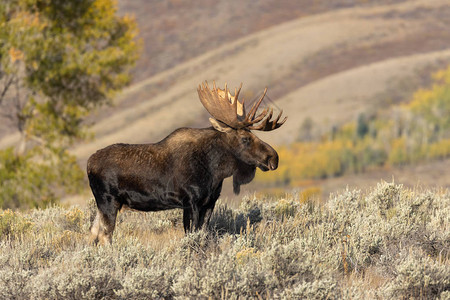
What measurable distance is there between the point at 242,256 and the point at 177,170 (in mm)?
1248

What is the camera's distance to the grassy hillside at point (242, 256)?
19.8ft

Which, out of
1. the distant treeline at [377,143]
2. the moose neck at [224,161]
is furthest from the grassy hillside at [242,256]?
the distant treeline at [377,143]

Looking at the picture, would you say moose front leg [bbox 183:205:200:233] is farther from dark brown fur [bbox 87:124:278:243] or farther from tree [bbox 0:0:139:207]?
tree [bbox 0:0:139:207]

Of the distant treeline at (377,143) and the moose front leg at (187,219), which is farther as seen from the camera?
the distant treeline at (377,143)

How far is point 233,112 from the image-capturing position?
7285mm

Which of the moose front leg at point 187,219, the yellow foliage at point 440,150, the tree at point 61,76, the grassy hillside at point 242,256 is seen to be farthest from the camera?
the yellow foliage at point 440,150

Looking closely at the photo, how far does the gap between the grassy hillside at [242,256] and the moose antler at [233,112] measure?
1.26 m

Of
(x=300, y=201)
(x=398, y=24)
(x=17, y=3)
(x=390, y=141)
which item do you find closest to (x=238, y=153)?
(x=300, y=201)

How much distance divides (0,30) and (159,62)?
10652 cm

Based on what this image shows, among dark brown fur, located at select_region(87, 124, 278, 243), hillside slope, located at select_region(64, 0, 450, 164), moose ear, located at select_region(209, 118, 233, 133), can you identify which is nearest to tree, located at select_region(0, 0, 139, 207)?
dark brown fur, located at select_region(87, 124, 278, 243)

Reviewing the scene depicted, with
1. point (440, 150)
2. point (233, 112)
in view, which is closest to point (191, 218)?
point (233, 112)

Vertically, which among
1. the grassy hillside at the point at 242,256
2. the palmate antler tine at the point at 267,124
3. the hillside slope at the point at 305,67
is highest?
the palmate antler tine at the point at 267,124

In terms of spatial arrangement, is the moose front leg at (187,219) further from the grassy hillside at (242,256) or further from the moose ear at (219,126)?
the moose ear at (219,126)

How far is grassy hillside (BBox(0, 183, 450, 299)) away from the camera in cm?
604
